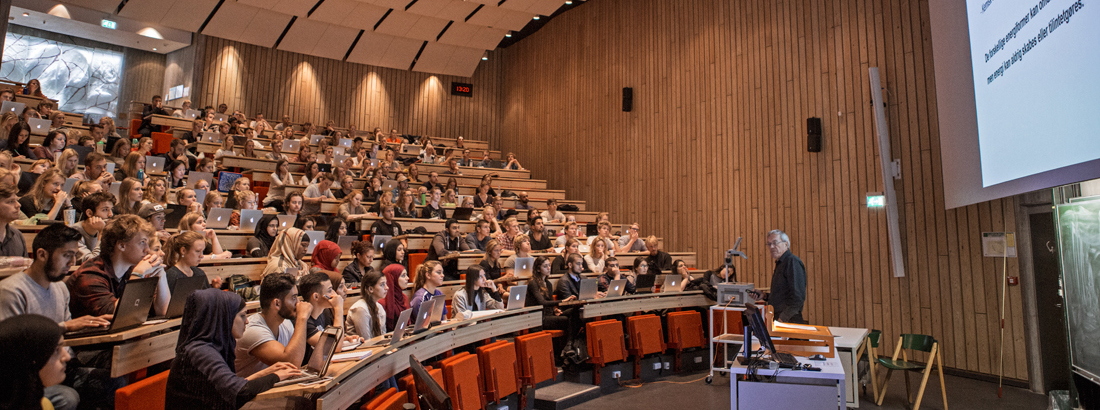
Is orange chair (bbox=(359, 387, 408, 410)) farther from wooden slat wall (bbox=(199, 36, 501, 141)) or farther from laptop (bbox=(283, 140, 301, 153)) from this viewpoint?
wooden slat wall (bbox=(199, 36, 501, 141))

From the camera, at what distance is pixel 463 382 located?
336 centimetres

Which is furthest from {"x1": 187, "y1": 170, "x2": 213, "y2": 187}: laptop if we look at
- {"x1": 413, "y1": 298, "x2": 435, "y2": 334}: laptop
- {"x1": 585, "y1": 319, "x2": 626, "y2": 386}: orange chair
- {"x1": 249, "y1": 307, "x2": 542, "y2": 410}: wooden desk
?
{"x1": 585, "y1": 319, "x2": 626, "y2": 386}: orange chair

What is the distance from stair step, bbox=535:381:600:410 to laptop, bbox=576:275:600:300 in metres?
0.73

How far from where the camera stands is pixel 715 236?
766 centimetres

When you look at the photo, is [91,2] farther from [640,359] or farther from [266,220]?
[640,359]

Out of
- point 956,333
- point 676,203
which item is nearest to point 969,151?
point 956,333

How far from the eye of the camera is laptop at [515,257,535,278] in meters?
5.29

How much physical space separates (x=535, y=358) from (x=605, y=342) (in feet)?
3.09

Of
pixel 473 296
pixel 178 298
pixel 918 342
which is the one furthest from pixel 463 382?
pixel 918 342

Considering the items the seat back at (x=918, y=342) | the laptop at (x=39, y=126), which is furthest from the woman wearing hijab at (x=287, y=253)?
the laptop at (x=39, y=126)

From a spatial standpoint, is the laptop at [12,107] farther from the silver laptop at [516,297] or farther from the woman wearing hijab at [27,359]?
the woman wearing hijab at [27,359]

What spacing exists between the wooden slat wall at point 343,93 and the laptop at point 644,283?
313 inches

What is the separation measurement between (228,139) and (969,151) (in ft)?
26.9

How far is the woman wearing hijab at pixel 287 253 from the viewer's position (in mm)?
4020
